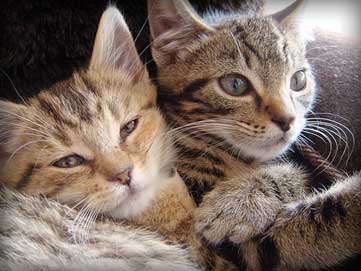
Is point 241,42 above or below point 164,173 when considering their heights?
above

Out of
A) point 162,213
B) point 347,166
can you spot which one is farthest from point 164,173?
point 347,166

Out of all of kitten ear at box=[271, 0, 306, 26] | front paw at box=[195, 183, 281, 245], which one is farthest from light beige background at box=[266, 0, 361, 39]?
front paw at box=[195, 183, 281, 245]

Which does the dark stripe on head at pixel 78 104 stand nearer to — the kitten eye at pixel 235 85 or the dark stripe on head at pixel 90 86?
the dark stripe on head at pixel 90 86

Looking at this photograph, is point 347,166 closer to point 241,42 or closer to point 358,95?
point 358,95

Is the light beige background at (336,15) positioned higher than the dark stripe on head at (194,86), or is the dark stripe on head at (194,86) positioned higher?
the light beige background at (336,15)

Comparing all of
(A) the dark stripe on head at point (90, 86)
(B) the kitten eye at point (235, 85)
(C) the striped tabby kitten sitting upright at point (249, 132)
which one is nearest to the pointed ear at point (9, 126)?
(A) the dark stripe on head at point (90, 86)

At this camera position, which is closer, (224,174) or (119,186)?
(119,186)

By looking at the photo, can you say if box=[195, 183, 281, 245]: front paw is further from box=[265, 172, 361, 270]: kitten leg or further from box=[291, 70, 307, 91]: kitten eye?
box=[291, 70, 307, 91]: kitten eye
